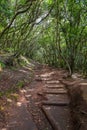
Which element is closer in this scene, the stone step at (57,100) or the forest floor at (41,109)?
the forest floor at (41,109)

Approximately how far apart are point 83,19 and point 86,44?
23.0 ft

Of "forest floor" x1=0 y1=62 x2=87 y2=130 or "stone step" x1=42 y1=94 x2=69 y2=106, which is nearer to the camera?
"forest floor" x1=0 y1=62 x2=87 y2=130

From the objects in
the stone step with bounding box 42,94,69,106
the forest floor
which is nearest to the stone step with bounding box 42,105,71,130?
the forest floor

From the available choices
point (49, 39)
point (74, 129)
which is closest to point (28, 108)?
point (74, 129)

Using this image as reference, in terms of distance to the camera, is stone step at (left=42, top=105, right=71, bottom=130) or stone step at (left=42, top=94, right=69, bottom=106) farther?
stone step at (left=42, top=94, right=69, bottom=106)

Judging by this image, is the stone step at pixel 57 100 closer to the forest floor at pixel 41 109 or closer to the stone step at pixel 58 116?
the forest floor at pixel 41 109

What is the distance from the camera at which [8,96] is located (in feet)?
29.6

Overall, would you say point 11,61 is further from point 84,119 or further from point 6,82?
point 84,119

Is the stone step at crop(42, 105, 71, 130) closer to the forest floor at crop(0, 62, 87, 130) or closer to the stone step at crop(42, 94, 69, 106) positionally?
the forest floor at crop(0, 62, 87, 130)

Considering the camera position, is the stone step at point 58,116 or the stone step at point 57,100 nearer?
the stone step at point 58,116

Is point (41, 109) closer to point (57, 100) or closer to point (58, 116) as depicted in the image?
point (58, 116)

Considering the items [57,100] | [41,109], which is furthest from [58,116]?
[57,100]

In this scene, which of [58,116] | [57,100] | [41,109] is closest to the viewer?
[58,116]

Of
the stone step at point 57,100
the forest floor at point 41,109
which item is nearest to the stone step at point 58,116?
the forest floor at point 41,109
